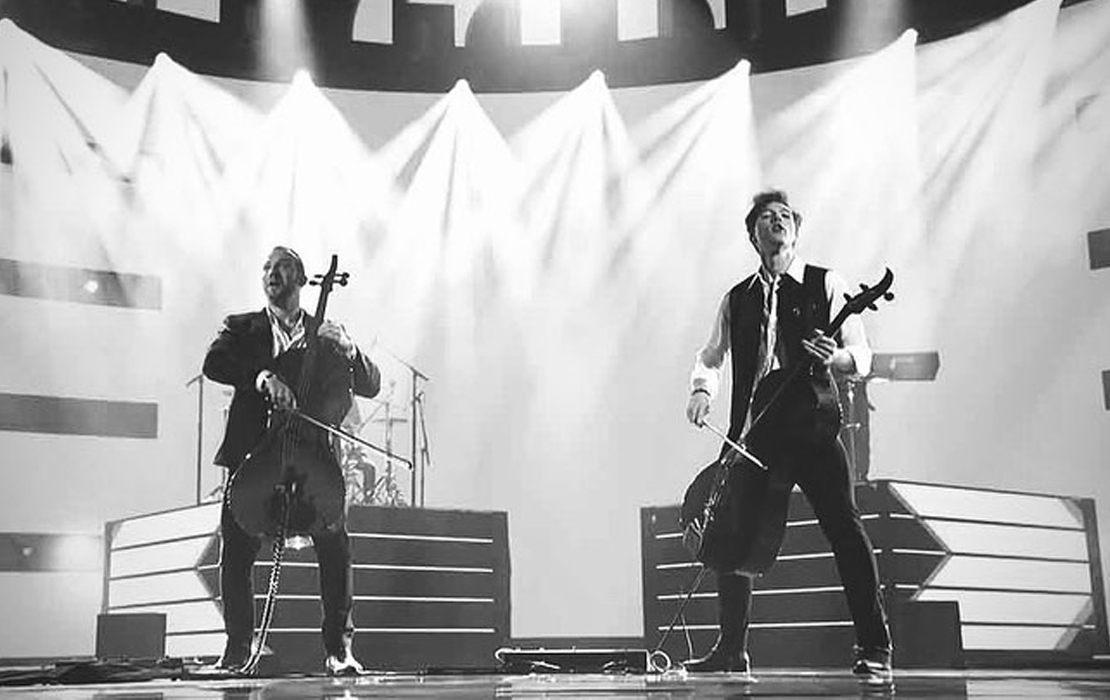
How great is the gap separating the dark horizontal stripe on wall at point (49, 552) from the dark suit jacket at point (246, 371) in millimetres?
731

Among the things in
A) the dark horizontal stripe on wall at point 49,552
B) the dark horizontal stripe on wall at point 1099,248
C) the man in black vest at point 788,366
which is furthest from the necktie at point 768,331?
the dark horizontal stripe on wall at point 49,552

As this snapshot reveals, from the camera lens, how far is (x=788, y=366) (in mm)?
5109

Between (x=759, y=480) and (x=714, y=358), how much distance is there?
0.68 metres

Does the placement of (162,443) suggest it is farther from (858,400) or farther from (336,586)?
(858,400)

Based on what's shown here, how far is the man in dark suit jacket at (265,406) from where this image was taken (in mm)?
5414

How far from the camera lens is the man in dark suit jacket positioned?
5414 millimetres

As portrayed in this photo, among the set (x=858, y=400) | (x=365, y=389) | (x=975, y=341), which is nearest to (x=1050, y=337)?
(x=975, y=341)

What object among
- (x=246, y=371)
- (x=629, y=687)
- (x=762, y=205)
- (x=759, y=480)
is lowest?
(x=629, y=687)

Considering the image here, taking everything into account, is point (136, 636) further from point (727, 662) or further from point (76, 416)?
point (727, 662)

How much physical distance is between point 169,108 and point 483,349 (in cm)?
181

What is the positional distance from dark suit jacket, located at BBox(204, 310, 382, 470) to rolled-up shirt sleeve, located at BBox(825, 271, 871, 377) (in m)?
1.91

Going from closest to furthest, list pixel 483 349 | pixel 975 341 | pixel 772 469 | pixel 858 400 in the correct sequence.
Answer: pixel 772 469 → pixel 858 400 → pixel 975 341 → pixel 483 349

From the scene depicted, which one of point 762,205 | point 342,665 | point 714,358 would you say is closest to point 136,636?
point 342,665

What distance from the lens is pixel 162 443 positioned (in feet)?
19.4
